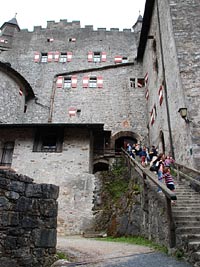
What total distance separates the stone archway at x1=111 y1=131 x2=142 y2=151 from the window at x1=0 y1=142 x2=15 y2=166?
24.1ft

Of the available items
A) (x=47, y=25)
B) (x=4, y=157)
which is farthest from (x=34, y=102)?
(x=47, y=25)

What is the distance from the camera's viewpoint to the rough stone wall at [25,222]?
3.88 meters

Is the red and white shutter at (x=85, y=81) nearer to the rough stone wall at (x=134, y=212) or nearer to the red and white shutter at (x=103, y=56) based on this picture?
the red and white shutter at (x=103, y=56)

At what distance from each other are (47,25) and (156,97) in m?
19.6

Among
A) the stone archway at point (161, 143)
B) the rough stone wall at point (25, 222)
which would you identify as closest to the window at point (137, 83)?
the stone archway at point (161, 143)

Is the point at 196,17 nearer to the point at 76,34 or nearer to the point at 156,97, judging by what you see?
the point at 156,97

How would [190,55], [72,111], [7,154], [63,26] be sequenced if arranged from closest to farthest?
[190,55] < [7,154] < [72,111] < [63,26]

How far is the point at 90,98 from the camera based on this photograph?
20547 millimetres

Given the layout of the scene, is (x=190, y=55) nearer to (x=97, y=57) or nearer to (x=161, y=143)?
(x=161, y=143)

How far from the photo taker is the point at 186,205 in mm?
6105

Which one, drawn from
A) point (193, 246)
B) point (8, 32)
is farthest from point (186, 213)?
point (8, 32)

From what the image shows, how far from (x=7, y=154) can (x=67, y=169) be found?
349cm

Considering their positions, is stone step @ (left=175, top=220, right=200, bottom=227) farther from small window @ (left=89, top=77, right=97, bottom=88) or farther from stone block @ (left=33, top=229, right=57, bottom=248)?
small window @ (left=89, top=77, right=97, bottom=88)

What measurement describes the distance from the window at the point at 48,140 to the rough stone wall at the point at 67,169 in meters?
0.26
